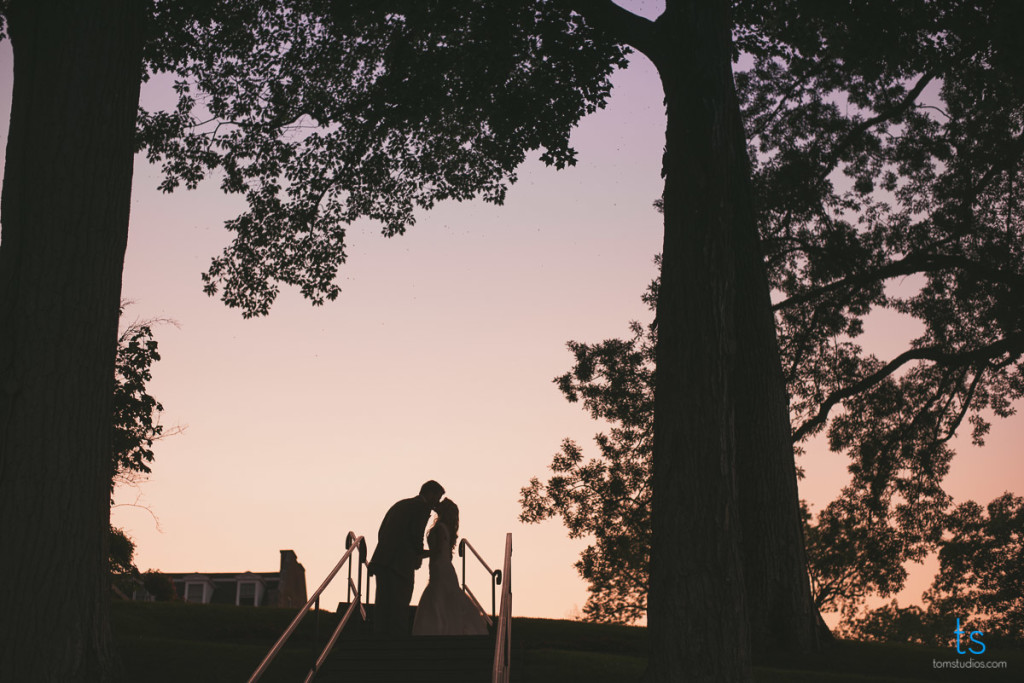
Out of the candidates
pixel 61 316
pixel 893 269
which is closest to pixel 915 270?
pixel 893 269

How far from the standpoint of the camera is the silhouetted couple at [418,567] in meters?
11.0

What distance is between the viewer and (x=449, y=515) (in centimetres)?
1221

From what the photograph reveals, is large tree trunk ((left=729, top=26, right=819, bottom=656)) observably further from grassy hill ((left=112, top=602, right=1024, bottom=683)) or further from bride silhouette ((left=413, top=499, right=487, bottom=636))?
bride silhouette ((left=413, top=499, right=487, bottom=636))

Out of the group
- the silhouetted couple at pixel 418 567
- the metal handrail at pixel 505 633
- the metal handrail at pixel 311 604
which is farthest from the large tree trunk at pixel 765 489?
the metal handrail at pixel 311 604

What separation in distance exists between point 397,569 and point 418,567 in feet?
0.84

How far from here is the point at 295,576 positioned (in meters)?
44.8

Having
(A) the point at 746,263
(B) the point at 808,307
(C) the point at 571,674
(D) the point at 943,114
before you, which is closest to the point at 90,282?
(C) the point at 571,674

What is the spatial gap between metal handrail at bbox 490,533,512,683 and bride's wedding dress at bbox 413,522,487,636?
1.21 m

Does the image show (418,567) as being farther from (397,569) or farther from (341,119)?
(341,119)

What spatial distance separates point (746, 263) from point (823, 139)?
804cm

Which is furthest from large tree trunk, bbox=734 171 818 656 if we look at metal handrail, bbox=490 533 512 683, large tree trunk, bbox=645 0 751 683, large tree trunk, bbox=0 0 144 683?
large tree trunk, bbox=0 0 144 683

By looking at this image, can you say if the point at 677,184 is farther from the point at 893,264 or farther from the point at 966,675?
the point at 893,264

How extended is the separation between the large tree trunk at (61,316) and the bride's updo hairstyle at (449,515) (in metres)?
5.45

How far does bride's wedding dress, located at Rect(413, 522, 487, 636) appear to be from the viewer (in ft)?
38.5
